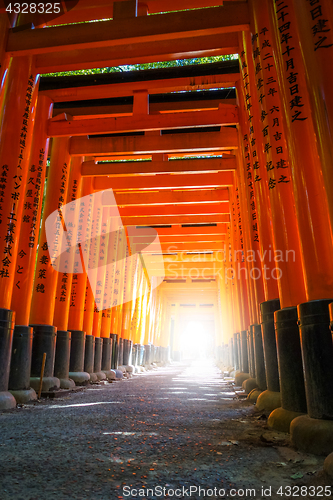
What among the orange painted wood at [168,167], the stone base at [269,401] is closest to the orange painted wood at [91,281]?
the orange painted wood at [168,167]

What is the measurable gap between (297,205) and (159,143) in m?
5.43

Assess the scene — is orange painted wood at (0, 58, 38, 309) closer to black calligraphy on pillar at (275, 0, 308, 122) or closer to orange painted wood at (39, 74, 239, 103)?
orange painted wood at (39, 74, 239, 103)

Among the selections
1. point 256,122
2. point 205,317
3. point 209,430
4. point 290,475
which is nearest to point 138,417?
point 209,430

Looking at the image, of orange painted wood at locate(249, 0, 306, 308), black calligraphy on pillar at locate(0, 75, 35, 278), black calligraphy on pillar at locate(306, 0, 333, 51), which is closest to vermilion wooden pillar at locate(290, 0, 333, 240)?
black calligraphy on pillar at locate(306, 0, 333, 51)

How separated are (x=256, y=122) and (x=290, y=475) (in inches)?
175

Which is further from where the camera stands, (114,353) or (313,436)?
(114,353)

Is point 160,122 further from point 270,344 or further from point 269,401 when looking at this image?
point 269,401

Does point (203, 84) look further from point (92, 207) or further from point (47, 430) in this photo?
point (47, 430)

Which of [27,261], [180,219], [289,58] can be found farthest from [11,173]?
[180,219]

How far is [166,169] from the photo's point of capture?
8750 mm

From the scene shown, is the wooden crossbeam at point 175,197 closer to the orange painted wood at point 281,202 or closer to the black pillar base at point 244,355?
the black pillar base at point 244,355

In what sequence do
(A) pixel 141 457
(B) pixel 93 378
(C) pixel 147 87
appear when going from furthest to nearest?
(B) pixel 93 378 → (C) pixel 147 87 → (A) pixel 141 457

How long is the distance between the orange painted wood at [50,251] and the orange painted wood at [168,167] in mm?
1009

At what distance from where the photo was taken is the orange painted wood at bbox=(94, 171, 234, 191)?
948cm
